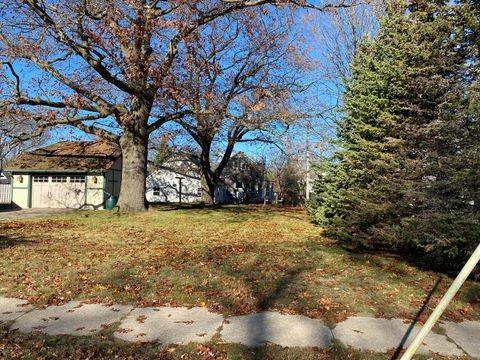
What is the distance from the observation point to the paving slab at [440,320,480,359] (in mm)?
4356

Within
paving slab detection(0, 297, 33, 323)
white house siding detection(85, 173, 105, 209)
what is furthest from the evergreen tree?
white house siding detection(85, 173, 105, 209)

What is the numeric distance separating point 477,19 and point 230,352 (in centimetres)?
762

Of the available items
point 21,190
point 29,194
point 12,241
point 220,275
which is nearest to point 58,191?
point 29,194

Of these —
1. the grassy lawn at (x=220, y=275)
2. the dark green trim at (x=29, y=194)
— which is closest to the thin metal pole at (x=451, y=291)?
the grassy lawn at (x=220, y=275)

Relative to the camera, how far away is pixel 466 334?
15.8 ft

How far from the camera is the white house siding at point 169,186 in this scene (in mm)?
44656

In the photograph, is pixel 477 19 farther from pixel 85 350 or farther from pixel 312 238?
pixel 85 350

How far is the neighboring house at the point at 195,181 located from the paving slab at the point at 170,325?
109ft

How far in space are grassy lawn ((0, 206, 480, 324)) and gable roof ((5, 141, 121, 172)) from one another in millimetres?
14944

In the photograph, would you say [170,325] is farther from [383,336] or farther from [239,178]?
[239,178]

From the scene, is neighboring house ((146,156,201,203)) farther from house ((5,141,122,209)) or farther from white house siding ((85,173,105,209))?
white house siding ((85,173,105,209))

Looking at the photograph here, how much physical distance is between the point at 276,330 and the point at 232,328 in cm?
53

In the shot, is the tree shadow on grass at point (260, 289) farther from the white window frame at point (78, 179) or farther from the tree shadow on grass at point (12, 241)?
the white window frame at point (78, 179)

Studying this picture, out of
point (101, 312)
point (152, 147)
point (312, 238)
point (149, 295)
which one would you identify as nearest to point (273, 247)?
point (312, 238)
